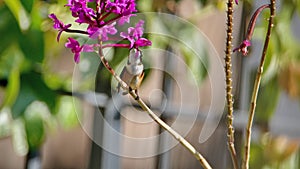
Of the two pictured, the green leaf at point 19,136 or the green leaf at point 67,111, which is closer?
the green leaf at point 19,136

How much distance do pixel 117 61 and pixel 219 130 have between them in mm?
435

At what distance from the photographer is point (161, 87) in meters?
1.51

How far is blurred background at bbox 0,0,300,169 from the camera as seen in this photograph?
1139 millimetres

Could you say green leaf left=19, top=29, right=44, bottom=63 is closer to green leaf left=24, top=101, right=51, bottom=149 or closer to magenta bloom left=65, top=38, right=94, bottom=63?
green leaf left=24, top=101, right=51, bottom=149

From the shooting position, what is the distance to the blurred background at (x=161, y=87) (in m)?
1.14

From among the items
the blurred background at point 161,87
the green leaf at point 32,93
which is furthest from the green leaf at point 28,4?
the green leaf at point 32,93

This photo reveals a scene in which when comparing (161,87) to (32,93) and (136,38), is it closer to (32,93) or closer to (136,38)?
(32,93)

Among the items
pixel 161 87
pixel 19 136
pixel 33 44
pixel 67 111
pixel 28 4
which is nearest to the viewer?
pixel 28 4

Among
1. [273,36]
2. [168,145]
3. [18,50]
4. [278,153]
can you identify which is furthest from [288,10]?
[18,50]

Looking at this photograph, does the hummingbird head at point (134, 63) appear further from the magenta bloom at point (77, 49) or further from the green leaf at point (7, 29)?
the green leaf at point (7, 29)

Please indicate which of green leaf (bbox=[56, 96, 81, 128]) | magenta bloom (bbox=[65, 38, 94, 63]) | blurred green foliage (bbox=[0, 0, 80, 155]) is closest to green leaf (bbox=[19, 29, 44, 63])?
blurred green foliage (bbox=[0, 0, 80, 155])

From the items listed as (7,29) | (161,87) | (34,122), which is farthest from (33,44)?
(161,87)

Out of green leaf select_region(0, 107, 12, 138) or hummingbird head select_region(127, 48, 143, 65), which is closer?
hummingbird head select_region(127, 48, 143, 65)

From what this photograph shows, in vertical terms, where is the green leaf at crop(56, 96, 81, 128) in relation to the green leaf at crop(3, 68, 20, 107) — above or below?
below
